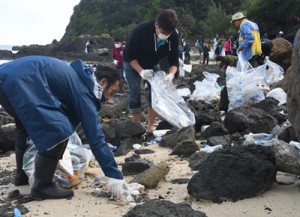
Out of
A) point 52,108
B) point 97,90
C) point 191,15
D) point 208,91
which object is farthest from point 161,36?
point 191,15

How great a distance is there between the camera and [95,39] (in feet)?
176

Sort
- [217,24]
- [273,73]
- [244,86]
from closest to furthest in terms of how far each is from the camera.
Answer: [244,86] < [273,73] < [217,24]

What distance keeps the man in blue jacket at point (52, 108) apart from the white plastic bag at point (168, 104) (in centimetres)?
185

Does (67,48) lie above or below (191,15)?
below

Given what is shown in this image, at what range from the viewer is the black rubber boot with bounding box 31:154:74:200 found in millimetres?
2898

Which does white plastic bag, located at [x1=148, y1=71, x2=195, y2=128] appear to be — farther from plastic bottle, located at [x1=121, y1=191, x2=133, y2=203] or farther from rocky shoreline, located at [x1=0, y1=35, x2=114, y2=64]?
rocky shoreline, located at [x1=0, y1=35, x2=114, y2=64]

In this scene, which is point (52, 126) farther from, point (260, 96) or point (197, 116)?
point (260, 96)

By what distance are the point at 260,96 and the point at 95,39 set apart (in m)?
48.6

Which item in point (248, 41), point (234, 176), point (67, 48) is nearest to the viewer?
point (234, 176)

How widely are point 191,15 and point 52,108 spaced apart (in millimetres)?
53821

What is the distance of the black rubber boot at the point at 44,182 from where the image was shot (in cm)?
290

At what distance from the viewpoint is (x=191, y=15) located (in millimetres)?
55031

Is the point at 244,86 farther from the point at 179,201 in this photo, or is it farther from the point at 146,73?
the point at 179,201

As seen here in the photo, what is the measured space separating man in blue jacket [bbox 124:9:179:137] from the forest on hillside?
1810 cm
